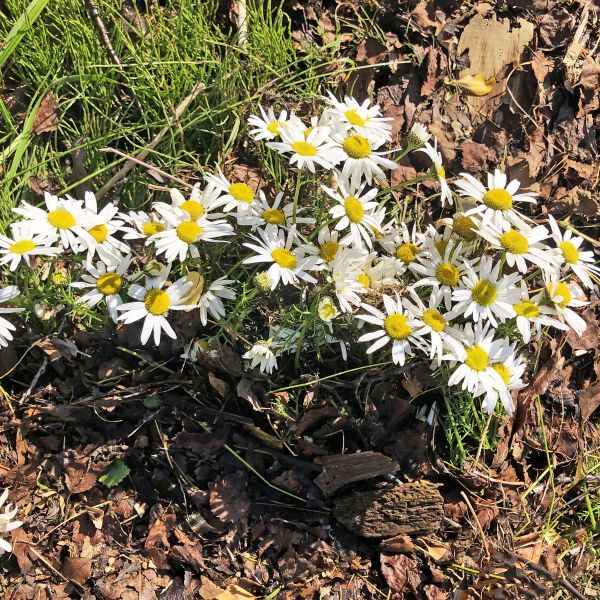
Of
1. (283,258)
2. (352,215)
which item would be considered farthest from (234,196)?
(352,215)

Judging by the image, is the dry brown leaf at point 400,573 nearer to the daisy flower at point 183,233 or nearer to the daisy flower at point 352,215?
the daisy flower at point 352,215

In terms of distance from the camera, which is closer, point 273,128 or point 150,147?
point 273,128

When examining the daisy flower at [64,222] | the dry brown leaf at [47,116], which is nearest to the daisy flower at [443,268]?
the daisy flower at [64,222]

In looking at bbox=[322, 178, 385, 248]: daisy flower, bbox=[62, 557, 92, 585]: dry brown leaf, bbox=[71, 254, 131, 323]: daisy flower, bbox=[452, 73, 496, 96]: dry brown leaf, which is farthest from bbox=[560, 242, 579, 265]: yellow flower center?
bbox=[62, 557, 92, 585]: dry brown leaf

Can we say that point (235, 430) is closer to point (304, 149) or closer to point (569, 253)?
point (304, 149)

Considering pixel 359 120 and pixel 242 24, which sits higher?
pixel 242 24
